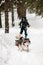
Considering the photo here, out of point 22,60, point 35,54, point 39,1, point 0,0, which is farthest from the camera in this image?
point 0,0

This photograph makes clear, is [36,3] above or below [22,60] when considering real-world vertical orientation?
above

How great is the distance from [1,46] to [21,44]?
1.12 meters

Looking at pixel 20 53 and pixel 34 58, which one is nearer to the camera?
pixel 34 58

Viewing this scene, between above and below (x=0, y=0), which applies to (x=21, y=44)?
below

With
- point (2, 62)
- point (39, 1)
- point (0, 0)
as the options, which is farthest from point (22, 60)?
point (0, 0)

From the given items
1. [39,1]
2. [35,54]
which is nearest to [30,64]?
[35,54]

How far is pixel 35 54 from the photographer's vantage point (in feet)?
42.0

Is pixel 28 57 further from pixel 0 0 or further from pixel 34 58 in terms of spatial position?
pixel 0 0

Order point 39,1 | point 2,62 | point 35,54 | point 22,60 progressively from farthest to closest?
point 39,1 < point 35,54 < point 22,60 < point 2,62

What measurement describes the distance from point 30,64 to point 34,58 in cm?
126

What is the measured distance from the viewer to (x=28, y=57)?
12.1m

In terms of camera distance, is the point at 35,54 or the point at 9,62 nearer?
the point at 9,62

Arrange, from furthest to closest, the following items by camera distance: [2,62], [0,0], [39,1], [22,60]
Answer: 1. [0,0]
2. [39,1]
3. [22,60]
4. [2,62]

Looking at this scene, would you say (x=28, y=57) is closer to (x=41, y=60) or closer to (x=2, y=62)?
(x=41, y=60)
